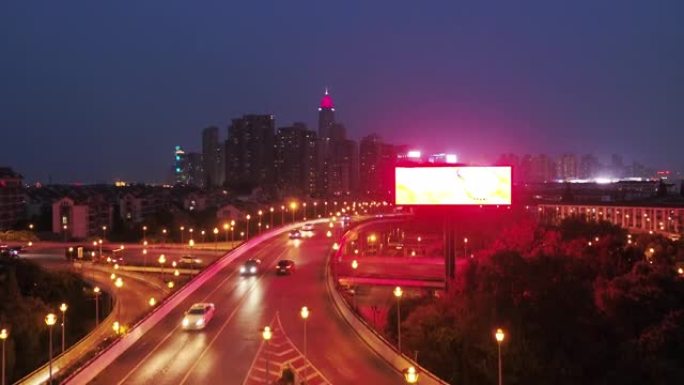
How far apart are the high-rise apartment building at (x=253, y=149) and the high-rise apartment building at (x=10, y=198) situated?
225 ft

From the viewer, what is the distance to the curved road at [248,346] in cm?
1586

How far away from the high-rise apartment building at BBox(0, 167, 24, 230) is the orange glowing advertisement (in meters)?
54.1

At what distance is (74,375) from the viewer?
15055mm

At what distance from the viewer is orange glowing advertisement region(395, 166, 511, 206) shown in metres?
27.5

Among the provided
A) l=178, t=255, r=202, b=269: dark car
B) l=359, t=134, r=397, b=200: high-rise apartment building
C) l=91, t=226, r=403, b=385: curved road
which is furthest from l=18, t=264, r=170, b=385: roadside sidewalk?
l=359, t=134, r=397, b=200: high-rise apartment building

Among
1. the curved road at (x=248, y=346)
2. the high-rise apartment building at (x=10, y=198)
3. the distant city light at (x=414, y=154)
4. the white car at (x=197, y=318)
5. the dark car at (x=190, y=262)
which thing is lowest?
the dark car at (x=190, y=262)

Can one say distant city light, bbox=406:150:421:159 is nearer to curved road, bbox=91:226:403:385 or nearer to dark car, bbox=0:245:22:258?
curved road, bbox=91:226:403:385

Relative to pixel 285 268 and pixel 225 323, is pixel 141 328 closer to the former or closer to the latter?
pixel 225 323

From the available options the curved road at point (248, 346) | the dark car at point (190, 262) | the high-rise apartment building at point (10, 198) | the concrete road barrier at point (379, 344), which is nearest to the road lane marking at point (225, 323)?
the curved road at point (248, 346)

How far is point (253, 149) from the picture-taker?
145 m

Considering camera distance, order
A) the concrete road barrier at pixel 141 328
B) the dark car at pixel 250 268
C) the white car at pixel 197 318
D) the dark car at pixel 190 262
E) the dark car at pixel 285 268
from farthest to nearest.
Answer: the dark car at pixel 190 262 < the dark car at pixel 250 268 < the dark car at pixel 285 268 < the white car at pixel 197 318 < the concrete road barrier at pixel 141 328

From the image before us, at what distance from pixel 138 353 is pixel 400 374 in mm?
6719

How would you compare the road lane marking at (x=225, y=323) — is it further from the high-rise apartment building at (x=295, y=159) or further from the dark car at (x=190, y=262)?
the high-rise apartment building at (x=295, y=159)

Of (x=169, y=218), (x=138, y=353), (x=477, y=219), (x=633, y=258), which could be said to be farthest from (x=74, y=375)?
(x=477, y=219)
